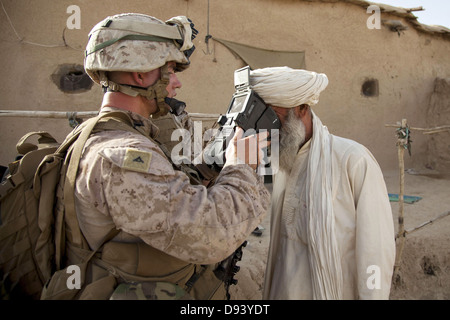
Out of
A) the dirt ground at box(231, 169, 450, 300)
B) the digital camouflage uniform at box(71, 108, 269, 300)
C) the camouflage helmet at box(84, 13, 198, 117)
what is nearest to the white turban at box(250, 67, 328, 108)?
the camouflage helmet at box(84, 13, 198, 117)

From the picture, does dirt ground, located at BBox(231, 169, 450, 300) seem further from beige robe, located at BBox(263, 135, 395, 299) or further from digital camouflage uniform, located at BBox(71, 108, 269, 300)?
digital camouflage uniform, located at BBox(71, 108, 269, 300)

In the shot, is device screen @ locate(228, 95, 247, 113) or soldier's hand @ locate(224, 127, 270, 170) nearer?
soldier's hand @ locate(224, 127, 270, 170)

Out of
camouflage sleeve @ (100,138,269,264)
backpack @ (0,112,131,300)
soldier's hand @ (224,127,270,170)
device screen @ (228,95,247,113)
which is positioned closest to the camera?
camouflage sleeve @ (100,138,269,264)

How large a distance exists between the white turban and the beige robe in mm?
262

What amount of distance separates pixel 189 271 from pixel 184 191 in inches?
19.8

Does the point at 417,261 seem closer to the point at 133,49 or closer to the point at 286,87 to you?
the point at 286,87

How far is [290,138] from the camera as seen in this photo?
1939 millimetres

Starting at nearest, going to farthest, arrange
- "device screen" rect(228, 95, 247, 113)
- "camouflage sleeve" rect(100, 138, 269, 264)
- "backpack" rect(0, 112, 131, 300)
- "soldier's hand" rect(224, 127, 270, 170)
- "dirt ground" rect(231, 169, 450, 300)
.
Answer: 1. "camouflage sleeve" rect(100, 138, 269, 264)
2. "backpack" rect(0, 112, 131, 300)
3. "soldier's hand" rect(224, 127, 270, 170)
4. "device screen" rect(228, 95, 247, 113)
5. "dirt ground" rect(231, 169, 450, 300)

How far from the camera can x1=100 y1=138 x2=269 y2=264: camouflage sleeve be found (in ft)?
4.25

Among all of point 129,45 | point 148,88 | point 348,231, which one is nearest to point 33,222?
point 148,88

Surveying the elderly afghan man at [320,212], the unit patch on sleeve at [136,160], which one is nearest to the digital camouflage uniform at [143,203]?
the unit patch on sleeve at [136,160]

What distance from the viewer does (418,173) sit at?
332 inches

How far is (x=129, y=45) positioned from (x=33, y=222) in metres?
0.88

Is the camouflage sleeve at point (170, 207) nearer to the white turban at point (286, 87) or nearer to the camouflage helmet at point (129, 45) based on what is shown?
the camouflage helmet at point (129, 45)
